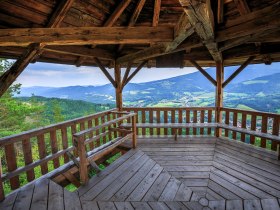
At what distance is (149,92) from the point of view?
4578 centimetres

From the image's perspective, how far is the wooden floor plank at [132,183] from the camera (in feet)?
8.47

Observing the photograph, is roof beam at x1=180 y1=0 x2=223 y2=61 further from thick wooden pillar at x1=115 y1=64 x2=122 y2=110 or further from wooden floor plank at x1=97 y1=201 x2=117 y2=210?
thick wooden pillar at x1=115 y1=64 x2=122 y2=110

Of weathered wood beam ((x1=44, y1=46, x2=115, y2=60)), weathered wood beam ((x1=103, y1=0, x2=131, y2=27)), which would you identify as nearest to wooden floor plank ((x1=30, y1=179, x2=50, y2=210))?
weathered wood beam ((x1=44, y1=46, x2=115, y2=60))

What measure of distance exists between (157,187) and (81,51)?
388 centimetres

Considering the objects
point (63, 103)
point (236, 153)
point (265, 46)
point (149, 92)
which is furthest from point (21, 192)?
point (149, 92)

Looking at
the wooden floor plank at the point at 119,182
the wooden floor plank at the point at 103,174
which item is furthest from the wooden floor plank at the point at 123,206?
the wooden floor plank at the point at 103,174

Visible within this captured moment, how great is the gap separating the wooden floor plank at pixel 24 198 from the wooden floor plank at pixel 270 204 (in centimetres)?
341

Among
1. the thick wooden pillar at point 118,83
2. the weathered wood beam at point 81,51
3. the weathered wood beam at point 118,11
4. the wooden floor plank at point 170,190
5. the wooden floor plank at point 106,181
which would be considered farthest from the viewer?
the thick wooden pillar at point 118,83

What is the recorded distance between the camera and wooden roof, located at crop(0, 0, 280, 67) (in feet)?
7.97

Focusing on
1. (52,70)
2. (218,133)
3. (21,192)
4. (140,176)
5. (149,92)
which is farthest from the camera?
(52,70)

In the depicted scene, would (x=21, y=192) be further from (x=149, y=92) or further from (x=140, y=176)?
(x=149, y=92)

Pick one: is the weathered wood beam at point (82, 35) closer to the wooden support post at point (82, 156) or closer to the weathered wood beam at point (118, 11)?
the weathered wood beam at point (118, 11)

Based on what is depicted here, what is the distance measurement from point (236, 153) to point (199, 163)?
1277mm

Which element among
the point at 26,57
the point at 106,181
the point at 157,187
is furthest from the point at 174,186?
the point at 26,57
